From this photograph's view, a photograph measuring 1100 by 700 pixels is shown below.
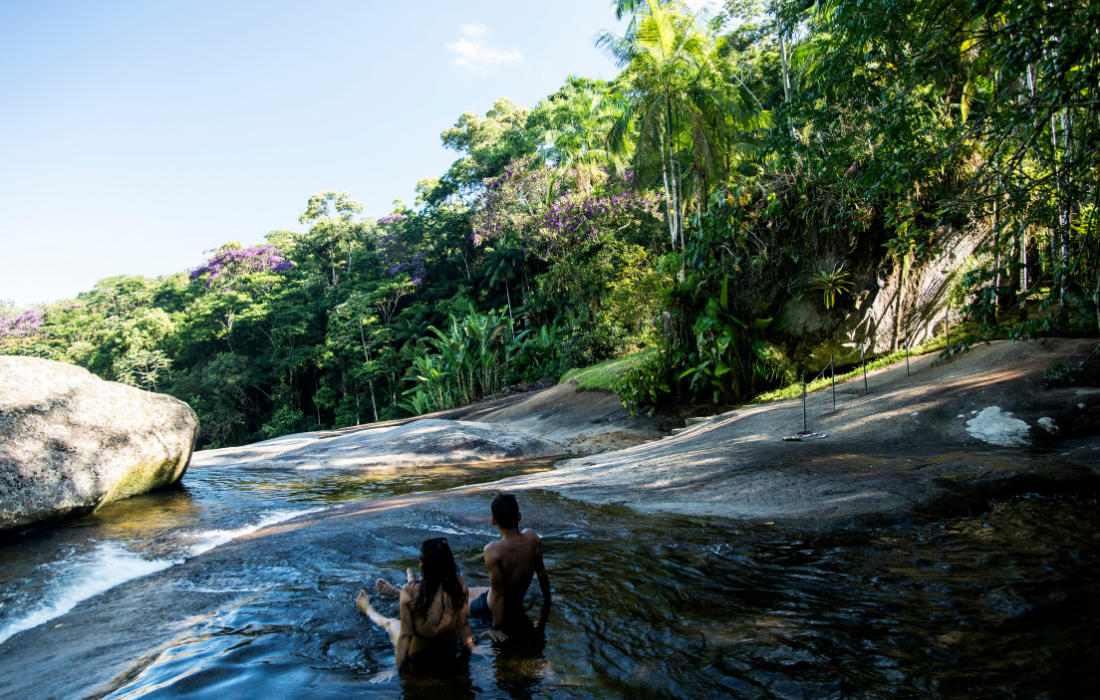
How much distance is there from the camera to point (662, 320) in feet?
48.9

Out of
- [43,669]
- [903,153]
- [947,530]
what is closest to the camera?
[43,669]

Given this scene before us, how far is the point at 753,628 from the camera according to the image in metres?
3.30

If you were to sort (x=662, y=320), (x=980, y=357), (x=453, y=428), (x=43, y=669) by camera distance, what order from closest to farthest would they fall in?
1. (x=43, y=669)
2. (x=980, y=357)
3. (x=453, y=428)
4. (x=662, y=320)

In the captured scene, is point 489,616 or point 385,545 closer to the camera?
point 489,616

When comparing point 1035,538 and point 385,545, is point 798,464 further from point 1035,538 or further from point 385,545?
point 385,545

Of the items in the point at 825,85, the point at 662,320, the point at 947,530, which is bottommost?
the point at 947,530

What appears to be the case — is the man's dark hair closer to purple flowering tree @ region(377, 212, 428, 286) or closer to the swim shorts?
the swim shorts

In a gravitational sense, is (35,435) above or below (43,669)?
above

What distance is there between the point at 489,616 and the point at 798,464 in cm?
418

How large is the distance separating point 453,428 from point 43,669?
9406 millimetres

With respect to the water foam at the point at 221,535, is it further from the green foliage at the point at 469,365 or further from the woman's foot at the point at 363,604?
the green foliage at the point at 469,365

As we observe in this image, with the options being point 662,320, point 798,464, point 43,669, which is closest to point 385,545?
point 43,669

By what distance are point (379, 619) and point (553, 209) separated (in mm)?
20574

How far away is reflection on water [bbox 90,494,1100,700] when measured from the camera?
9.12ft
